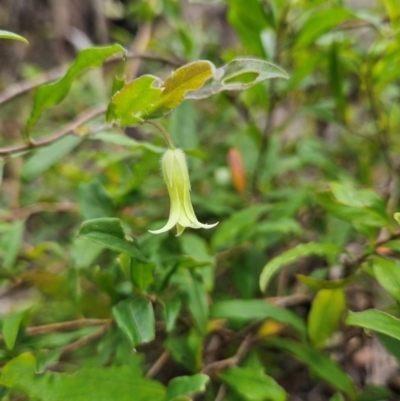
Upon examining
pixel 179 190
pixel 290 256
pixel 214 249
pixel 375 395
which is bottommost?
pixel 375 395

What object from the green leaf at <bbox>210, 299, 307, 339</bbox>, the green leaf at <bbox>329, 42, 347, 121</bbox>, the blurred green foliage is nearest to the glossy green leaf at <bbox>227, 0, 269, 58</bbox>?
the blurred green foliage

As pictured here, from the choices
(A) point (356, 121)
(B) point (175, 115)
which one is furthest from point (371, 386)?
(A) point (356, 121)

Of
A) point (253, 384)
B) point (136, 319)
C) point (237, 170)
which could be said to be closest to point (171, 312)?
point (136, 319)

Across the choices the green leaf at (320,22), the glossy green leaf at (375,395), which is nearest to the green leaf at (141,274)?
the glossy green leaf at (375,395)

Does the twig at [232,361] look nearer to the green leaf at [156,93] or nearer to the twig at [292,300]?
the twig at [292,300]

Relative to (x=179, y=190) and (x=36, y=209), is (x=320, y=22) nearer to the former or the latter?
(x=179, y=190)
